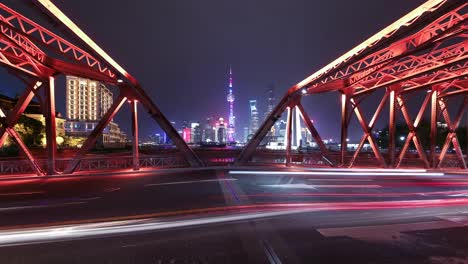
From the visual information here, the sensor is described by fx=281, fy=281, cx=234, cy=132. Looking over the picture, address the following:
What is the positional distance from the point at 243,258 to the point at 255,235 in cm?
140

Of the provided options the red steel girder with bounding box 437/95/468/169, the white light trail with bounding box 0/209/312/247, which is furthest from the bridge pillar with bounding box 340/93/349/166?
the white light trail with bounding box 0/209/312/247

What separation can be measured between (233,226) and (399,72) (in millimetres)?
19256

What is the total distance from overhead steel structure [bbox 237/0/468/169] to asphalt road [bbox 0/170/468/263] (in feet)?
24.3

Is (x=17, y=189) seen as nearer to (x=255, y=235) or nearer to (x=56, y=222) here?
(x=56, y=222)

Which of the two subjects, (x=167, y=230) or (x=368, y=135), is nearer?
(x=167, y=230)

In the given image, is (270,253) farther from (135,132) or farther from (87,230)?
(135,132)

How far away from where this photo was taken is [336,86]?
2428 centimetres

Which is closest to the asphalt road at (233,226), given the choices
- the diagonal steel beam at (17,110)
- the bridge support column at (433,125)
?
the diagonal steel beam at (17,110)

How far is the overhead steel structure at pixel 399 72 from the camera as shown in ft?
41.3

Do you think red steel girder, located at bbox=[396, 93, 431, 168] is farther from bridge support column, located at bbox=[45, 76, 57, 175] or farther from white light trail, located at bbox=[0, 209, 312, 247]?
bridge support column, located at bbox=[45, 76, 57, 175]

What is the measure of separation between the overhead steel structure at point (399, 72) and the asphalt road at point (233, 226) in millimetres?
7414

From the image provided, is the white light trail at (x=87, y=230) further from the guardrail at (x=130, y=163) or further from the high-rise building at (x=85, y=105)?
the high-rise building at (x=85, y=105)

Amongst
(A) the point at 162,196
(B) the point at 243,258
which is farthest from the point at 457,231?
(A) the point at 162,196

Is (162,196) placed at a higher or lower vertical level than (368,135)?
lower
